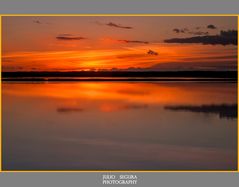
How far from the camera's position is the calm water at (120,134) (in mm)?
7477

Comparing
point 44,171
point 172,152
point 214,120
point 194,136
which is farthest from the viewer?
point 214,120

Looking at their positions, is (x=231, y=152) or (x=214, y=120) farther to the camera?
(x=214, y=120)

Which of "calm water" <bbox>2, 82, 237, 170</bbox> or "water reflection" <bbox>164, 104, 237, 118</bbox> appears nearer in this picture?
"calm water" <bbox>2, 82, 237, 170</bbox>

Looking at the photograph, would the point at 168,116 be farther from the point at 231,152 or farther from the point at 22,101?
the point at 22,101

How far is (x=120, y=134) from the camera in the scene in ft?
28.8

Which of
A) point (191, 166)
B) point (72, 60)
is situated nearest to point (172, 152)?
point (191, 166)

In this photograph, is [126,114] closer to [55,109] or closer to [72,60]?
[55,109]

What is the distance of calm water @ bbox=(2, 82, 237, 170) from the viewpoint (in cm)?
748

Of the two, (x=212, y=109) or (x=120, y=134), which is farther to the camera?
(x=212, y=109)

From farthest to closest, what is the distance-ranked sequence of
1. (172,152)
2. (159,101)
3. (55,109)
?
1. (159,101)
2. (55,109)
3. (172,152)

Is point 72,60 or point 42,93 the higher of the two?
point 72,60

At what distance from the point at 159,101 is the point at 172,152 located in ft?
13.5

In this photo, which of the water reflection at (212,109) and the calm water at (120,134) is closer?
the calm water at (120,134)

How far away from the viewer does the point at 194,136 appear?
862 centimetres
